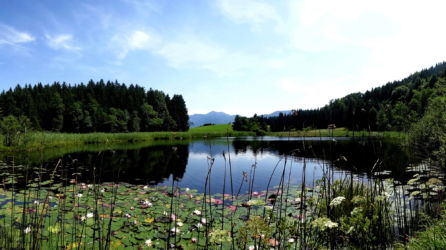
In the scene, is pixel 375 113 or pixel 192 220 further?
pixel 375 113

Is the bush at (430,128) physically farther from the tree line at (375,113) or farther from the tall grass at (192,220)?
the tall grass at (192,220)

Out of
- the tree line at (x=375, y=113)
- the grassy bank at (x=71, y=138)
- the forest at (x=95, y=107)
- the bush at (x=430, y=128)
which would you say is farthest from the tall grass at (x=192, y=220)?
the forest at (x=95, y=107)

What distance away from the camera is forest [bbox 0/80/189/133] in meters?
61.6

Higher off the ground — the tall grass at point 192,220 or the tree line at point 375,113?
the tree line at point 375,113

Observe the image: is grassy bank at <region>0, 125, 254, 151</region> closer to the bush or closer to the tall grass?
the tall grass

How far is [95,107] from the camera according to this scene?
68312 millimetres

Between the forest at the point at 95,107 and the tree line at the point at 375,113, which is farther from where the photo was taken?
the forest at the point at 95,107

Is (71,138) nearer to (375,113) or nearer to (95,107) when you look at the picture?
(95,107)

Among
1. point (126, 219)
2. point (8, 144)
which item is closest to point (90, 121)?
point (8, 144)

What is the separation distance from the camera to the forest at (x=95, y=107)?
61.6m

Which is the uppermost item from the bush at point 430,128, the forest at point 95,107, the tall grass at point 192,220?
the forest at point 95,107

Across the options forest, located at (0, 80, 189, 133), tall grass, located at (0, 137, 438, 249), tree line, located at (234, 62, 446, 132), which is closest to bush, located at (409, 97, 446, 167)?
tree line, located at (234, 62, 446, 132)

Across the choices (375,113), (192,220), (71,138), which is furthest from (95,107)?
(192,220)

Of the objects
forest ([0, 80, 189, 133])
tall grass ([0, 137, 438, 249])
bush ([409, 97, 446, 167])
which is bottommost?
tall grass ([0, 137, 438, 249])
